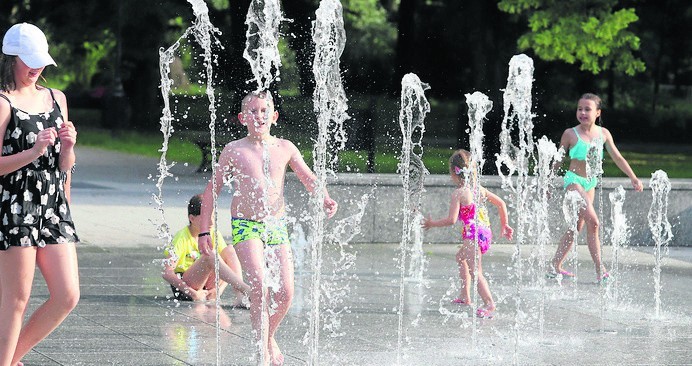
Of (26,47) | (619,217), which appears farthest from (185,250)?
(619,217)

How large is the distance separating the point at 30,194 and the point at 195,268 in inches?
125

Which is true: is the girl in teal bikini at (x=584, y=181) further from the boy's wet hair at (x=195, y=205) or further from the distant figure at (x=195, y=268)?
the boy's wet hair at (x=195, y=205)

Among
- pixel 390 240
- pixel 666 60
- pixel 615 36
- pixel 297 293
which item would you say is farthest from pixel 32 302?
pixel 666 60

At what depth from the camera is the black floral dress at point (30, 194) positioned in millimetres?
5168

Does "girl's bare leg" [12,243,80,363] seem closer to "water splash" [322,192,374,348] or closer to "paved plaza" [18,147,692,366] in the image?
"paved plaza" [18,147,692,366]

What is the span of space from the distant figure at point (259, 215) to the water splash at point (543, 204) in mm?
2157

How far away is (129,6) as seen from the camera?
32.8 meters

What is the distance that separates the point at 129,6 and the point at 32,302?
25470 mm

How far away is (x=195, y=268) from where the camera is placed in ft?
27.3

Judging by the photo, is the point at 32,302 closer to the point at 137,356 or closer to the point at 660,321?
the point at 137,356

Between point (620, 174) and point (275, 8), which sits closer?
point (275, 8)

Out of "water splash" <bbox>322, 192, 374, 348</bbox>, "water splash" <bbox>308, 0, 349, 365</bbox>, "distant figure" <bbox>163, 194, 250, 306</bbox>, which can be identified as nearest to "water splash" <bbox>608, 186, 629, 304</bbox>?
"water splash" <bbox>322, 192, 374, 348</bbox>

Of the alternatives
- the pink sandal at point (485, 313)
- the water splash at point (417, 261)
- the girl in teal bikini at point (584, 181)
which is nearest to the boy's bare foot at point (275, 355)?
the pink sandal at point (485, 313)

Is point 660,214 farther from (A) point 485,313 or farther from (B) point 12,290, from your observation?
(B) point 12,290
